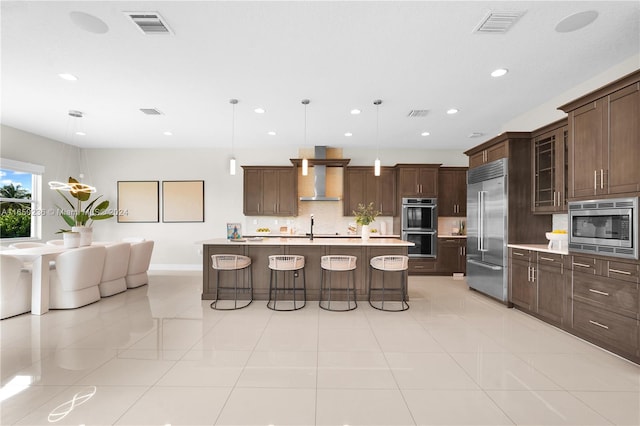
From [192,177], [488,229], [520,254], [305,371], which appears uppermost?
[192,177]

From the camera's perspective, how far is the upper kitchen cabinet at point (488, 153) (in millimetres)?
4529

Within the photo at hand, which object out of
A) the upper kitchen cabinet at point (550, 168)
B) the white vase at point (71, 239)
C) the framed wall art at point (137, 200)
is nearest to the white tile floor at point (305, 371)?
the white vase at point (71, 239)

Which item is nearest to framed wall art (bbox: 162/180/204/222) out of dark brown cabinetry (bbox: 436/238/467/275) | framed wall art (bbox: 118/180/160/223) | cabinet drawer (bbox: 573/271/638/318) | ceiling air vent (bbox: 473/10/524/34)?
framed wall art (bbox: 118/180/160/223)

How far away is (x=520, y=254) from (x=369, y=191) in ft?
11.5

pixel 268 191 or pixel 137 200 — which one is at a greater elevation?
pixel 268 191

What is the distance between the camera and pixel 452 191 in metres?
7.05

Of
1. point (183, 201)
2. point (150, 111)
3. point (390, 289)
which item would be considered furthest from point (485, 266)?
point (183, 201)

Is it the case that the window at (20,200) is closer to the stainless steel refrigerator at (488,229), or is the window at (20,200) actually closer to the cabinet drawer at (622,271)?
the stainless steel refrigerator at (488,229)

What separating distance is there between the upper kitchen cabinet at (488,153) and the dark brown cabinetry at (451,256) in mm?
2042

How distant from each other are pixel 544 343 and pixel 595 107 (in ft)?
8.25

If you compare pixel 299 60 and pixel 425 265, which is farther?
pixel 425 265

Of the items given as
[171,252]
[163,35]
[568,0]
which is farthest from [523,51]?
[171,252]

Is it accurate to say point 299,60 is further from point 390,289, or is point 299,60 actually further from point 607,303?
point 607,303

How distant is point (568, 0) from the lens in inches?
93.0
